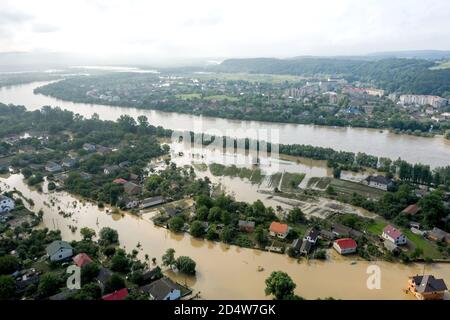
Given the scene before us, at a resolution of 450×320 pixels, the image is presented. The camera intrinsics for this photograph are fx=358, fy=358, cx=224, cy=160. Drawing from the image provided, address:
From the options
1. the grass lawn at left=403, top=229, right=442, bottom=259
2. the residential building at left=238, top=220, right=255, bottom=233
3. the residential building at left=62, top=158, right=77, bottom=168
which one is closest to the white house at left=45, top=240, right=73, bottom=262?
the residential building at left=238, top=220, right=255, bottom=233

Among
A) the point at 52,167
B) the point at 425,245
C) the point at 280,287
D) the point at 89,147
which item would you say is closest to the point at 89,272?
the point at 280,287

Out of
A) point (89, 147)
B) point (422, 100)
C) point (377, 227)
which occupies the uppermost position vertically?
point (422, 100)

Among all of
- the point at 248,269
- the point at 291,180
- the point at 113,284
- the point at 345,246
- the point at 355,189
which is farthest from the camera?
the point at 291,180

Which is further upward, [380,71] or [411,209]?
[380,71]

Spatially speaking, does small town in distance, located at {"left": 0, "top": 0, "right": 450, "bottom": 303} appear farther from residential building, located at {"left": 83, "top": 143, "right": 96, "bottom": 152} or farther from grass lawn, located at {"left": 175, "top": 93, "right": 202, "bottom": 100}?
grass lawn, located at {"left": 175, "top": 93, "right": 202, "bottom": 100}

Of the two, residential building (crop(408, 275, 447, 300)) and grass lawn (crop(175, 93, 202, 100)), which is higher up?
grass lawn (crop(175, 93, 202, 100))

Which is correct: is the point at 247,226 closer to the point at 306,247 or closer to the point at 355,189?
the point at 306,247
